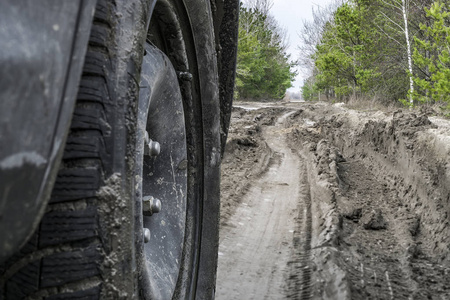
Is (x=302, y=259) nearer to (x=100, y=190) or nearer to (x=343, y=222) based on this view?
(x=343, y=222)

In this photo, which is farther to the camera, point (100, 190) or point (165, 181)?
point (165, 181)

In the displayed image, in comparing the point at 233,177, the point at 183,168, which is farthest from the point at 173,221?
the point at 233,177

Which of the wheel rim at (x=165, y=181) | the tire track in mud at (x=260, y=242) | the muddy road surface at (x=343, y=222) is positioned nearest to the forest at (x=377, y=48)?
the muddy road surface at (x=343, y=222)

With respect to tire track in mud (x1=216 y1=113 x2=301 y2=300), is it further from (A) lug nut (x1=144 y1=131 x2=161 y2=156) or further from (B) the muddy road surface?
(A) lug nut (x1=144 y1=131 x2=161 y2=156)

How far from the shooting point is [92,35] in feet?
2.93

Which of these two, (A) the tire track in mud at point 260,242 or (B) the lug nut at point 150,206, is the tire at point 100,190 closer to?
(B) the lug nut at point 150,206

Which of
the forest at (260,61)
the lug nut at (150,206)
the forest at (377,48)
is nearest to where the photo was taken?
the lug nut at (150,206)

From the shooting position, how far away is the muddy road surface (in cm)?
288

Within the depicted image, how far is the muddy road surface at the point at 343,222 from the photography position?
288 cm

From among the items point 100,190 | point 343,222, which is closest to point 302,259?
point 343,222

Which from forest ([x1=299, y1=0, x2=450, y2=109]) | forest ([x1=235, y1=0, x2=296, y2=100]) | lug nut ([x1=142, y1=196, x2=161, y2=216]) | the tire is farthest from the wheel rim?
forest ([x1=235, y1=0, x2=296, y2=100])

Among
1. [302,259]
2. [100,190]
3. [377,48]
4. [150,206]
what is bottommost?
[302,259]

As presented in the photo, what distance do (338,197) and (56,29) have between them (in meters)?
4.51

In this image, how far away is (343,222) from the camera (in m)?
4.13
